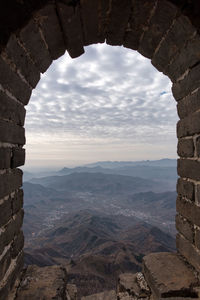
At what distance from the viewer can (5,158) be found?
2.21 m

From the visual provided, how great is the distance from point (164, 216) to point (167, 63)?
84780mm

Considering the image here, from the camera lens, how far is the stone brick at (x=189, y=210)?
2.44 m

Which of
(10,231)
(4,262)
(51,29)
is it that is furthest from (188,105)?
(4,262)

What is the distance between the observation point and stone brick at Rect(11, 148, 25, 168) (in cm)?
245

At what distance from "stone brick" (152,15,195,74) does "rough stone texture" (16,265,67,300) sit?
10.4 ft

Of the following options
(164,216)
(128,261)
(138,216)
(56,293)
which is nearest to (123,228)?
(138,216)

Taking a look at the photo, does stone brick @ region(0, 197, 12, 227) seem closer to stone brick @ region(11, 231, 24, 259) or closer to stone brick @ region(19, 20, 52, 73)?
stone brick @ region(11, 231, 24, 259)

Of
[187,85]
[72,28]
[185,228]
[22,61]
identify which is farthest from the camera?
[185,228]

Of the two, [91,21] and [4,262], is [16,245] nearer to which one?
[4,262]

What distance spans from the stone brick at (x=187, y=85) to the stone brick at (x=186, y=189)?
114cm

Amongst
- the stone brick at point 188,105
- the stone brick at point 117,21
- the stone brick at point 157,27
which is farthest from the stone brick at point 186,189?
the stone brick at point 117,21

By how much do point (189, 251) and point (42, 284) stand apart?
1.94 m

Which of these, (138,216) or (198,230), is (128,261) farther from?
(138,216)

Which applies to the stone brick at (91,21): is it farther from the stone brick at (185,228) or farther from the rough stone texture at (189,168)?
the stone brick at (185,228)
